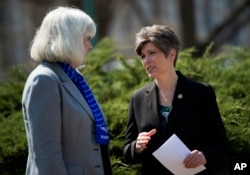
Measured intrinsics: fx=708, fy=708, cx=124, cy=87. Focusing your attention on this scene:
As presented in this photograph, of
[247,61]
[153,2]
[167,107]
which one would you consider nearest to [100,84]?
[247,61]

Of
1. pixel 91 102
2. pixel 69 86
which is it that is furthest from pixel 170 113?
pixel 69 86

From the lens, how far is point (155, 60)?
3.95m

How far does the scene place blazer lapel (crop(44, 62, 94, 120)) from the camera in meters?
3.69

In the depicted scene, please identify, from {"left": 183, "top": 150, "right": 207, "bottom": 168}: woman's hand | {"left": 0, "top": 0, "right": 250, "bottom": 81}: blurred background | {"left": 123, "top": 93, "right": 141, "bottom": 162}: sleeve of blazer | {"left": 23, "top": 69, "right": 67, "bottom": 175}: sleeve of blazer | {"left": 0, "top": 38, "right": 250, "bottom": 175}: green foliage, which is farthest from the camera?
{"left": 0, "top": 0, "right": 250, "bottom": 81}: blurred background

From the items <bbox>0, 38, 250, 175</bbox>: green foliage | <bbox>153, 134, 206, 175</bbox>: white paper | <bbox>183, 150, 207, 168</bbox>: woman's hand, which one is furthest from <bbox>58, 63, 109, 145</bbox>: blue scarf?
<bbox>0, 38, 250, 175</bbox>: green foliage

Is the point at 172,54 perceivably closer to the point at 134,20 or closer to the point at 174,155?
the point at 174,155

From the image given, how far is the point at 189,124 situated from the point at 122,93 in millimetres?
2164

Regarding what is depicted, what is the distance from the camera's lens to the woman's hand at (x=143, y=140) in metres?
3.87

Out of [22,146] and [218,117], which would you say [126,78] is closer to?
[22,146]

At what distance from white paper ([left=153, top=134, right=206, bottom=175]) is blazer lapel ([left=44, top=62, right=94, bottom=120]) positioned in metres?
0.44

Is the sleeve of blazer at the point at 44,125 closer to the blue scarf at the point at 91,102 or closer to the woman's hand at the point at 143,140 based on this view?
the blue scarf at the point at 91,102

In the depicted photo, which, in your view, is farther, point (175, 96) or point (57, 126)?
point (175, 96)

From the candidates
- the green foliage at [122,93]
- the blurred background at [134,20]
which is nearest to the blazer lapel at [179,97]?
the green foliage at [122,93]

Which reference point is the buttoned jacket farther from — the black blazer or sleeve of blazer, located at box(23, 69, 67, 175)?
the black blazer
